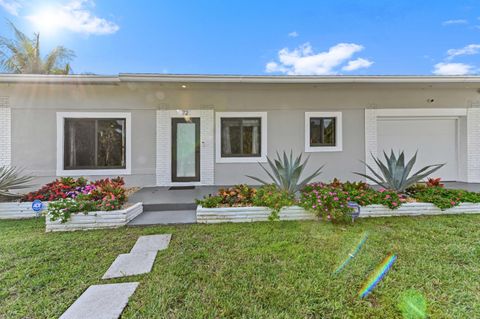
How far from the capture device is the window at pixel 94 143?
632 centimetres

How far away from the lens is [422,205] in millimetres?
4141

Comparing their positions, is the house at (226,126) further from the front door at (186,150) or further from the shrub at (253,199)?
the shrub at (253,199)

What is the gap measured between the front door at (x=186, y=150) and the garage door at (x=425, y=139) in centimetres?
592

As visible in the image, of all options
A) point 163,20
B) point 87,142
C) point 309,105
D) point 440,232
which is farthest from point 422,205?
point 163,20

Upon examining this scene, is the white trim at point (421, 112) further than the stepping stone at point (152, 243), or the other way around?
the white trim at point (421, 112)

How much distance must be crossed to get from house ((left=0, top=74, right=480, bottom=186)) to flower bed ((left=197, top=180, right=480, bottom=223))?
2514mm

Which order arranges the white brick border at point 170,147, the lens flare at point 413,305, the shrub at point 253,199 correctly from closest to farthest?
the lens flare at point 413,305, the shrub at point 253,199, the white brick border at point 170,147

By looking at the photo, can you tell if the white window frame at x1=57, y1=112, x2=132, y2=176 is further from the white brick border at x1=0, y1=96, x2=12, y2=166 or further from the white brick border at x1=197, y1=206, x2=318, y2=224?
the white brick border at x1=197, y1=206, x2=318, y2=224

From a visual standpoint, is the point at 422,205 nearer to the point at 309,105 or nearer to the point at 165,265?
the point at 309,105

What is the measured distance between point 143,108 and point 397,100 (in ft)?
25.7

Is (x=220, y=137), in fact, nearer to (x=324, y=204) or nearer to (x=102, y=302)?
(x=324, y=204)

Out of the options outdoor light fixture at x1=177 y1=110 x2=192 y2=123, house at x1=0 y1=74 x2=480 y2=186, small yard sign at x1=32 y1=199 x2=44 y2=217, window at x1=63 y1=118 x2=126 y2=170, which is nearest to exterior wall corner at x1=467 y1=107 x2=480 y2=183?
house at x1=0 y1=74 x2=480 y2=186

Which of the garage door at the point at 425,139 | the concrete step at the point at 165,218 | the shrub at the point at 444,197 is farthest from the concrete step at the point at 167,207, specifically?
the garage door at the point at 425,139

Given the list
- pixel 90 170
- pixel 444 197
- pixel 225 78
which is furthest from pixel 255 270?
pixel 90 170
